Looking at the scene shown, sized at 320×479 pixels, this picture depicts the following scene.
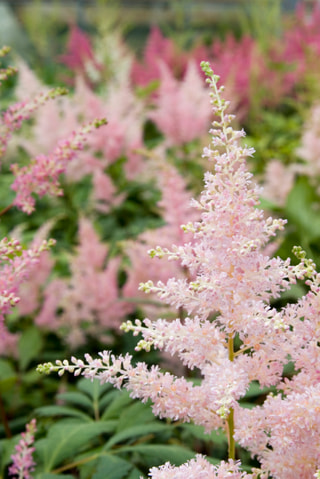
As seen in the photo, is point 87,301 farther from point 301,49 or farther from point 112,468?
point 301,49

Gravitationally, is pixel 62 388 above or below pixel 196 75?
below

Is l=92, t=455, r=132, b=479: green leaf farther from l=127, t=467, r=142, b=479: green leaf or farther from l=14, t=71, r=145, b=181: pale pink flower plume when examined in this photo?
l=14, t=71, r=145, b=181: pale pink flower plume

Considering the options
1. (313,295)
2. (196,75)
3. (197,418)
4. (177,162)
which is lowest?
(197,418)

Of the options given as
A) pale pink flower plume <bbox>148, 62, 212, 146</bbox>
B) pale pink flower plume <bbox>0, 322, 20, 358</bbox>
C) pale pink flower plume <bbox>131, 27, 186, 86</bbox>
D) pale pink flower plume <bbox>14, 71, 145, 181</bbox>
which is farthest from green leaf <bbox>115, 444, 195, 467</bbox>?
pale pink flower plume <bbox>131, 27, 186, 86</bbox>

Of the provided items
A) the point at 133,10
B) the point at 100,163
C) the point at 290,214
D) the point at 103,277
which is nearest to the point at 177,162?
the point at 100,163

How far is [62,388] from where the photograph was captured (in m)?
1.67

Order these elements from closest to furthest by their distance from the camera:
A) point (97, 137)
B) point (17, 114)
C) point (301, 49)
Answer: point (17, 114) < point (97, 137) < point (301, 49)

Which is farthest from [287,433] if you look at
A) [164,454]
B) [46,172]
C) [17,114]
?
[17,114]

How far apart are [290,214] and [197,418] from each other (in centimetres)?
131

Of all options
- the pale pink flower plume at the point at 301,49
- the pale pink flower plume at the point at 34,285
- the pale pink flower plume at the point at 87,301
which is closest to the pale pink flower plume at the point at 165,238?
the pale pink flower plume at the point at 87,301

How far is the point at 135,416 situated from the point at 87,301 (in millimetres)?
595

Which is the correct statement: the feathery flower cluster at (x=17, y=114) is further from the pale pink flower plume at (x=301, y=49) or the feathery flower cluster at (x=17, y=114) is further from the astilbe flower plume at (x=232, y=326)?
the pale pink flower plume at (x=301, y=49)

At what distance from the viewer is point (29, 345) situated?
172 centimetres

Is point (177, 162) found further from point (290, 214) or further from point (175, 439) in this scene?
point (175, 439)
